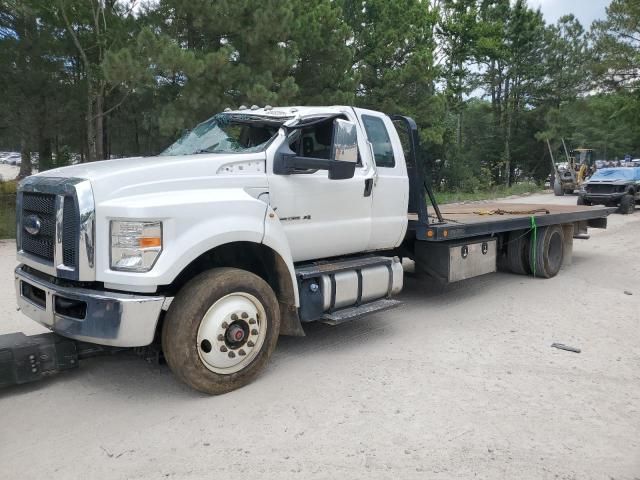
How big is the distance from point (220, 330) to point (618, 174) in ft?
69.4

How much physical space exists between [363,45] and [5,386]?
2550cm

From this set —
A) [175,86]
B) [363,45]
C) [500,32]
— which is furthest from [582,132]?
[175,86]

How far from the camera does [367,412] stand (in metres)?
3.88

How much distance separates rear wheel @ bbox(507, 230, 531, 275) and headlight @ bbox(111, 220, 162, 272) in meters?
6.34

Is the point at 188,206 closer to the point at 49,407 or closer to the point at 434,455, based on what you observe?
the point at 49,407

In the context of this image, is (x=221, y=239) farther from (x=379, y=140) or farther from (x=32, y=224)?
(x=379, y=140)

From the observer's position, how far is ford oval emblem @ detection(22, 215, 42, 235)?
13.4ft

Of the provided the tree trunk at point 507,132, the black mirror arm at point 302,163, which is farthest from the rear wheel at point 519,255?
the tree trunk at point 507,132

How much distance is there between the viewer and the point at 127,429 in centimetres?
365

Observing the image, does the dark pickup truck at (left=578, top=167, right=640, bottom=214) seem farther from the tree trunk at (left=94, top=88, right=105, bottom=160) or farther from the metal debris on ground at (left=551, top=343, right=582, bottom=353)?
the tree trunk at (left=94, top=88, right=105, bottom=160)

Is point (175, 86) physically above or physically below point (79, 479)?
above

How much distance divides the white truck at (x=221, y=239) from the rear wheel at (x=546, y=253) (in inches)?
135

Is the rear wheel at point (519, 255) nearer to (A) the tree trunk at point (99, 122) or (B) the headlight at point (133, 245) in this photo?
(B) the headlight at point (133, 245)

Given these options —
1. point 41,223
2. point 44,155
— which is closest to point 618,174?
point 41,223
